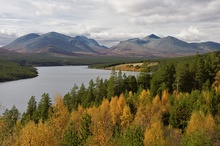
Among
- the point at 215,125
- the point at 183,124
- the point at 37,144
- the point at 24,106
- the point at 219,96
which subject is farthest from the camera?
the point at 24,106

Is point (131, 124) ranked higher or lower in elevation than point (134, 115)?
lower

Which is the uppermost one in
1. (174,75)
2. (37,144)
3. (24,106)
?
(174,75)

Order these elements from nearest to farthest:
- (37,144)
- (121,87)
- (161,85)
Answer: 1. (37,144)
2. (161,85)
3. (121,87)

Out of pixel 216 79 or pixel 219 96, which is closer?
pixel 219 96

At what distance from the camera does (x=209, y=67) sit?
341ft

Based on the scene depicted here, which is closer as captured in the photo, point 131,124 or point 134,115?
point 131,124

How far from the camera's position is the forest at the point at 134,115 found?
158 feet

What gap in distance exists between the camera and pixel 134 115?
84938 mm

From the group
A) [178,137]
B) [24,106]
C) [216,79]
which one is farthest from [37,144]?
[24,106]

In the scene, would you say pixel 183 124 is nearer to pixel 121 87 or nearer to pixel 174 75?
pixel 174 75

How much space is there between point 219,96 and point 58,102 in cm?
4419

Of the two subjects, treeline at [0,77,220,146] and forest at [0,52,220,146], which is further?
forest at [0,52,220,146]

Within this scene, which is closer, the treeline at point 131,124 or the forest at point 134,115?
the treeline at point 131,124

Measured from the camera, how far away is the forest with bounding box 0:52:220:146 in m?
48.3
